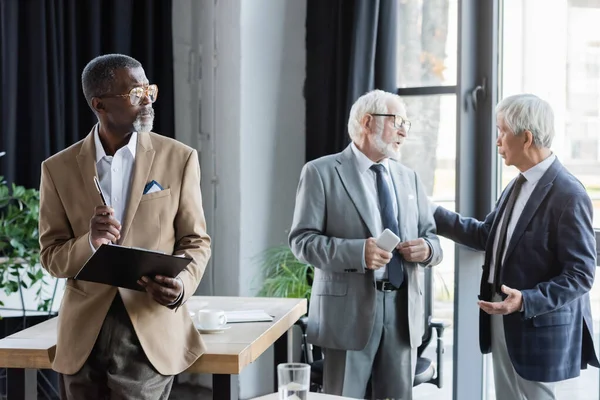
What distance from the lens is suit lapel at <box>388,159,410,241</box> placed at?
3.24 m

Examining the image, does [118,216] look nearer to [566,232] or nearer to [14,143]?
[566,232]

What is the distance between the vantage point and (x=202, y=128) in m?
4.78

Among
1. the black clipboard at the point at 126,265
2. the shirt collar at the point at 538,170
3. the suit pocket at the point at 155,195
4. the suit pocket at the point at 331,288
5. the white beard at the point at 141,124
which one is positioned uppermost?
the white beard at the point at 141,124

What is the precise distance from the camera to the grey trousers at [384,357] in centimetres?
316

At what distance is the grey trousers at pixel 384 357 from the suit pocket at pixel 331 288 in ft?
0.45

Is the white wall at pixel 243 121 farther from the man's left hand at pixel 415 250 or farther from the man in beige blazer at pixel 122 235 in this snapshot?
the man in beige blazer at pixel 122 235

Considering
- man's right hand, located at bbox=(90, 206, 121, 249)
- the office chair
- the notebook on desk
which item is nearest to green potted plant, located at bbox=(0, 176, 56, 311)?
the office chair

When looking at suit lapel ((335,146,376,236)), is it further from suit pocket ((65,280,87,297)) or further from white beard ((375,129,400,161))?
suit pocket ((65,280,87,297))

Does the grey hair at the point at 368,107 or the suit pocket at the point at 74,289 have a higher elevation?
the grey hair at the point at 368,107

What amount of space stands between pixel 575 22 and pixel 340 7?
4.23 ft

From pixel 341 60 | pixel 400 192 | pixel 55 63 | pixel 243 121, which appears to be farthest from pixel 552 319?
pixel 55 63

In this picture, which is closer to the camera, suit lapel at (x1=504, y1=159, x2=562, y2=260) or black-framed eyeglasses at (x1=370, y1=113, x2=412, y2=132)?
suit lapel at (x1=504, y1=159, x2=562, y2=260)

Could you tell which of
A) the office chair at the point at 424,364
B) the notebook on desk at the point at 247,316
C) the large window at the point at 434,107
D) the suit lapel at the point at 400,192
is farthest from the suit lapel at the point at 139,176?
the large window at the point at 434,107

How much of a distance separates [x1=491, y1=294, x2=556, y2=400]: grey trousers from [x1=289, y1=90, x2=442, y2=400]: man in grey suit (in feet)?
1.01
